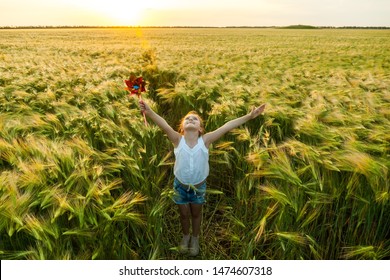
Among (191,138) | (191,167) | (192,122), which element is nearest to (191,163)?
(191,167)

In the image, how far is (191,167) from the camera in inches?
108

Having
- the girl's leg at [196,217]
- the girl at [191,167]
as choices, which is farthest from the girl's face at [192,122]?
the girl's leg at [196,217]

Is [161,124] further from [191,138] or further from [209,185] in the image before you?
[209,185]

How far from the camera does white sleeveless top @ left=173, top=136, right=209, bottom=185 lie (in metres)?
2.75

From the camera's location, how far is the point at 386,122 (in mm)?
3027

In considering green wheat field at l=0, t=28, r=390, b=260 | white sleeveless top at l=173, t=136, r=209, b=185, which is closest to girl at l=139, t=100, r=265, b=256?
white sleeveless top at l=173, t=136, r=209, b=185

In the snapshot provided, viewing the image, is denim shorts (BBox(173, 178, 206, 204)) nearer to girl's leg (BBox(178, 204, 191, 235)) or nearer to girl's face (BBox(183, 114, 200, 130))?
girl's leg (BBox(178, 204, 191, 235))

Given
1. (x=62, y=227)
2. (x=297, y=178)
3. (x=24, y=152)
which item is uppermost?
(x=24, y=152)

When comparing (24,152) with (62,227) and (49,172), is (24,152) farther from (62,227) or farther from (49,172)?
(62,227)

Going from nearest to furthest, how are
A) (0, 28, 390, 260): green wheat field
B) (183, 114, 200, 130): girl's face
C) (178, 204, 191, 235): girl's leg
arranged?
(0, 28, 390, 260): green wheat field, (183, 114, 200, 130): girl's face, (178, 204, 191, 235): girl's leg

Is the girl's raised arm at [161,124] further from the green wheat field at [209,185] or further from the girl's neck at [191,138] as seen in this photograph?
the green wheat field at [209,185]

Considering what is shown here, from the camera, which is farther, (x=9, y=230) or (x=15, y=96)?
(x=15, y=96)

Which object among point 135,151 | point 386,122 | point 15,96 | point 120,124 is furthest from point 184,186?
point 15,96

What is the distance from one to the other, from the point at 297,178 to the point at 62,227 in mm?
1529
